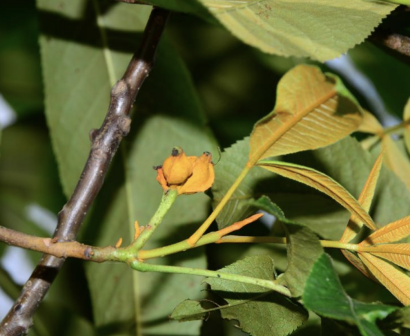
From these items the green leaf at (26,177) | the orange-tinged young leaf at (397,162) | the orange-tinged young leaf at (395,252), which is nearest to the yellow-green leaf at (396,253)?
the orange-tinged young leaf at (395,252)

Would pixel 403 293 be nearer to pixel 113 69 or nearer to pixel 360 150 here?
pixel 360 150

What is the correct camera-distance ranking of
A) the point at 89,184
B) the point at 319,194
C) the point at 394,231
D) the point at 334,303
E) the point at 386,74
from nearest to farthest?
the point at 334,303 → the point at 394,231 → the point at 89,184 → the point at 319,194 → the point at 386,74

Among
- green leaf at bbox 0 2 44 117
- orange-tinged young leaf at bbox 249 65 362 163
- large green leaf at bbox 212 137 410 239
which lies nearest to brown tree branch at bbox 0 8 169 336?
large green leaf at bbox 212 137 410 239

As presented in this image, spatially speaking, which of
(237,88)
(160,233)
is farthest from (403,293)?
(237,88)

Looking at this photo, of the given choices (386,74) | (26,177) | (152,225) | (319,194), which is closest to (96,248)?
(152,225)

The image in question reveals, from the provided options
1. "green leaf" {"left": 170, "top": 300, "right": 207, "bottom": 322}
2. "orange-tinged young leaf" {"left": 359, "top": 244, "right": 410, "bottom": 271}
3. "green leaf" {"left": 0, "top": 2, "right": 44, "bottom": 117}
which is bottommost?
"green leaf" {"left": 0, "top": 2, "right": 44, "bottom": 117}

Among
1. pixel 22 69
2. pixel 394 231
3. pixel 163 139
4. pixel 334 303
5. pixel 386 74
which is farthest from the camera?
pixel 22 69

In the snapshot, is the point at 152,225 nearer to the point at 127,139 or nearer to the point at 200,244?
the point at 200,244

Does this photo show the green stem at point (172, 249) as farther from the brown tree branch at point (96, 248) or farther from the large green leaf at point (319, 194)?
the large green leaf at point (319, 194)

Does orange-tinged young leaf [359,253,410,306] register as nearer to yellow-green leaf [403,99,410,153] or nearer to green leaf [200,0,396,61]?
green leaf [200,0,396,61]
